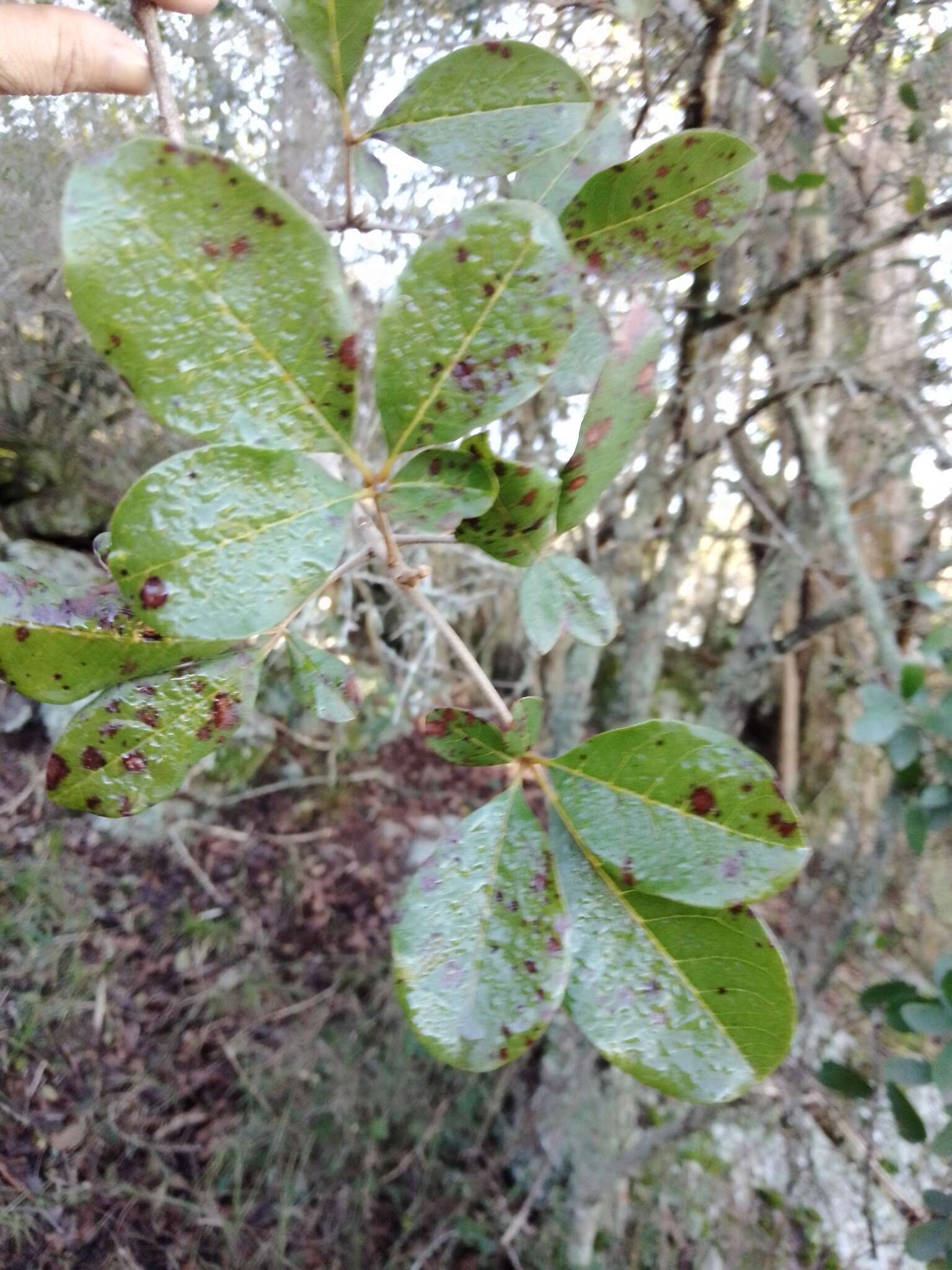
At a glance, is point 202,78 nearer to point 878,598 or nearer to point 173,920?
point 878,598

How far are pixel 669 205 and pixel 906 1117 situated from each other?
97 cm

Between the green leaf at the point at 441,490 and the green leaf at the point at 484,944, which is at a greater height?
the green leaf at the point at 441,490

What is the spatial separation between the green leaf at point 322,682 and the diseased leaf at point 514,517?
0.33ft

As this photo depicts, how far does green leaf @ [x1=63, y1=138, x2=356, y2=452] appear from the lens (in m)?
0.21

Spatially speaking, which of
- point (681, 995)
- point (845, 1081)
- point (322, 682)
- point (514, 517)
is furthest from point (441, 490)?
point (845, 1081)

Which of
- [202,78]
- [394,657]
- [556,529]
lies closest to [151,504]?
[556,529]

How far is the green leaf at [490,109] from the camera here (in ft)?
1.11

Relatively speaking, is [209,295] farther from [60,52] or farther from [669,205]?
[60,52]

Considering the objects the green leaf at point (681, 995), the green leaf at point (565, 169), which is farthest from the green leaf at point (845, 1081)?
the green leaf at point (565, 169)

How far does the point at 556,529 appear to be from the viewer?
0.33 m

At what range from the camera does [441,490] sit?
0.27 m

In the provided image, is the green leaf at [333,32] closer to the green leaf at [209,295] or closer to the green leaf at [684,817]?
the green leaf at [209,295]

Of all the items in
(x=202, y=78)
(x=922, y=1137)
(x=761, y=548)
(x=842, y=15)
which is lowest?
(x=922, y=1137)

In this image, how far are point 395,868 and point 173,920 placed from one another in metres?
0.49
